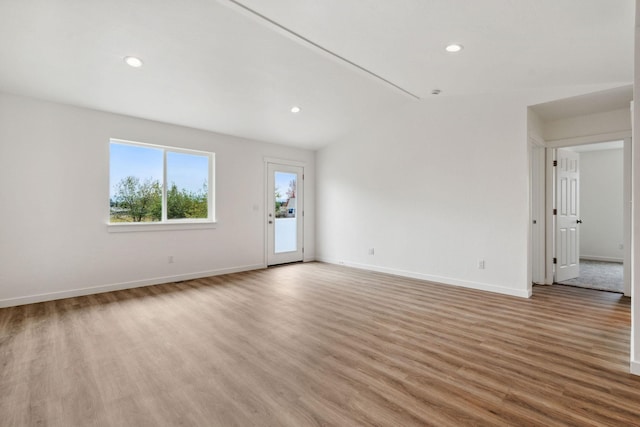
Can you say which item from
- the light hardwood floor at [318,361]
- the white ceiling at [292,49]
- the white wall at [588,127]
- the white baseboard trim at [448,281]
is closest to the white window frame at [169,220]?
the white ceiling at [292,49]

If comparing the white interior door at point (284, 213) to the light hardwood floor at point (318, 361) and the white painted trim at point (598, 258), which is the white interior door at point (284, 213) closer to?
the light hardwood floor at point (318, 361)

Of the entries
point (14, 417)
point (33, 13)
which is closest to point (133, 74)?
point (33, 13)

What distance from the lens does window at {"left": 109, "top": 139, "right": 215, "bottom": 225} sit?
4695 millimetres

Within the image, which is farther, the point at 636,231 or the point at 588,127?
the point at 588,127

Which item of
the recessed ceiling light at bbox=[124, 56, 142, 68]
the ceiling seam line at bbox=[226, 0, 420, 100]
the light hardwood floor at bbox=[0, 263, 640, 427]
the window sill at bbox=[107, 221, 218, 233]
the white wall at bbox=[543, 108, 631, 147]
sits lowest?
the light hardwood floor at bbox=[0, 263, 640, 427]

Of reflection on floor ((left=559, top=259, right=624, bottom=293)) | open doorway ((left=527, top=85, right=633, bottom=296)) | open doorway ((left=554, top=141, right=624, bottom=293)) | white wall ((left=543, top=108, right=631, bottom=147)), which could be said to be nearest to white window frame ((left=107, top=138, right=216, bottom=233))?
open doorway ((left=527, top=85, right=633, bottom=296))

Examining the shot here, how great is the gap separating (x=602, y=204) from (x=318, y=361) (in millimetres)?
8301

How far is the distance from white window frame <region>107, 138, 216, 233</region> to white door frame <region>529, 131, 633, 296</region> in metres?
5.11

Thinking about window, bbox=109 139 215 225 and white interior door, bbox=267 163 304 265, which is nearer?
window, bbox=109 139 215 225

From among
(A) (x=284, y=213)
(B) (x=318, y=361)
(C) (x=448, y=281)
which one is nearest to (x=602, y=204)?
(C) (x=448, y=281)

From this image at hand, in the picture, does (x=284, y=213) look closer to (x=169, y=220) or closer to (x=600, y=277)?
(x=169, y=220)

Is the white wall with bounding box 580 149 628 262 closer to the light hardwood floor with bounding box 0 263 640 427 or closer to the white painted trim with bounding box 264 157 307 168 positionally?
the light hardwood floor with bounding box 0 263 640 427

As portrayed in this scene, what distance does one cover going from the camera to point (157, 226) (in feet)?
16.3

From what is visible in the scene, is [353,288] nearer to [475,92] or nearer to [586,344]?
[586,344]
